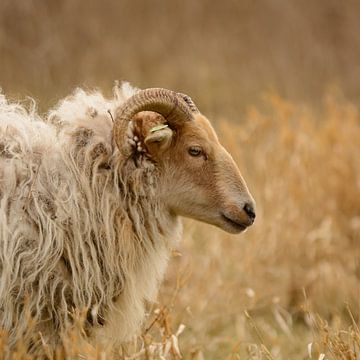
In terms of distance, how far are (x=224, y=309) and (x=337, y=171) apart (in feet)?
6.04

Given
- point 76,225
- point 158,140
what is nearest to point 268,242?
point 158,140

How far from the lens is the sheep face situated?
162 inches

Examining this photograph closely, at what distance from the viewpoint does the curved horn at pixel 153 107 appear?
393 cm

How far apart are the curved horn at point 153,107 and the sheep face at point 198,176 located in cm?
6

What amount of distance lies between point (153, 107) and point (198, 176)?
0.43 m

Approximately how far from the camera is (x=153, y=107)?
4016 millimetres

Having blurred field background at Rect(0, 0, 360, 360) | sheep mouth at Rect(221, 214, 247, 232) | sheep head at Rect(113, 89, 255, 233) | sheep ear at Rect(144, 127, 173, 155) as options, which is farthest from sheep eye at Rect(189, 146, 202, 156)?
blurred field background at Rect(0, 0, 360, 360)

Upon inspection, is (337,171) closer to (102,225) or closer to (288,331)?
(288,331)

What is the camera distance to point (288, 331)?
20.7 feet

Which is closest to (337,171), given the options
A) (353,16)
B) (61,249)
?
(61,249)

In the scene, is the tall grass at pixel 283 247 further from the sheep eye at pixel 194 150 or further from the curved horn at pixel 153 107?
the curved horn at pixel 153 107

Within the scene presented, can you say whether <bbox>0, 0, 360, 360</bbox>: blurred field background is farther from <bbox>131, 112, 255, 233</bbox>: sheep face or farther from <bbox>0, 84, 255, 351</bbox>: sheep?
<bbox>131, 112, 255, 233</bbox>: sheep face

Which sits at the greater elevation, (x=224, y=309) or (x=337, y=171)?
(x=337, y=171)

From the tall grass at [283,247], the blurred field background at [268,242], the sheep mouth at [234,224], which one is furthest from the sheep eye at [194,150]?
the tall grass at [283,247]
